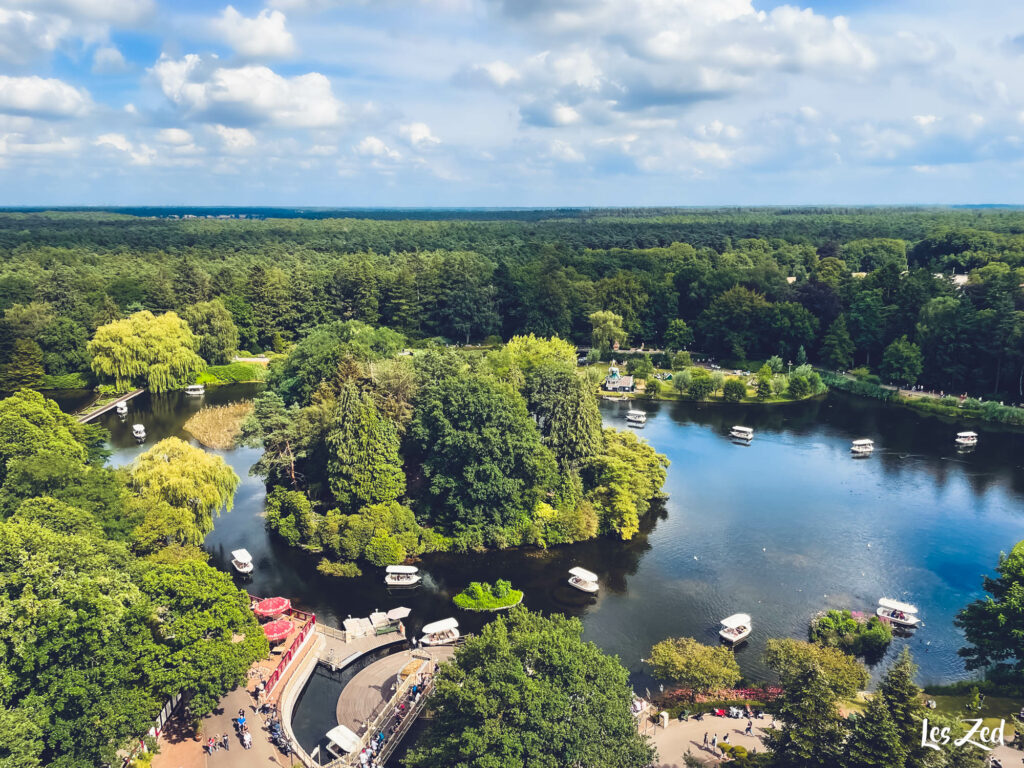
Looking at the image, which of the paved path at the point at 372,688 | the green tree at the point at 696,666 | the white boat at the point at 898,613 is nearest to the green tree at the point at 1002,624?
the white boat at the point at 898,613

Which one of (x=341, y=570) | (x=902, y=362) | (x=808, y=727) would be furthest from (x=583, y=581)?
(x=902, y=362)

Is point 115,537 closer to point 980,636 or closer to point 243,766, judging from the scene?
point 243,766

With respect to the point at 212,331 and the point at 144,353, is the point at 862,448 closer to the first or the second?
the point at 144,353

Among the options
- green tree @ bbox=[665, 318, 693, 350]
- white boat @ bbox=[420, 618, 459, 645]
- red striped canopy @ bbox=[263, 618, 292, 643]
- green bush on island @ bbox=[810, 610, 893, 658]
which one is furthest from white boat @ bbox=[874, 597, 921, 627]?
green tree @ bbox=[665, 318, 693, 350]

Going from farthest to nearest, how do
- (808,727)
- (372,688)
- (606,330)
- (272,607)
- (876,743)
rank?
(606,330) < (272,607) < (372,688) < (808,727) < (876,743)

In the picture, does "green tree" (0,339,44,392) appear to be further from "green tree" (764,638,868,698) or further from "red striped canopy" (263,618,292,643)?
"green tree" (764,638,868,698)
